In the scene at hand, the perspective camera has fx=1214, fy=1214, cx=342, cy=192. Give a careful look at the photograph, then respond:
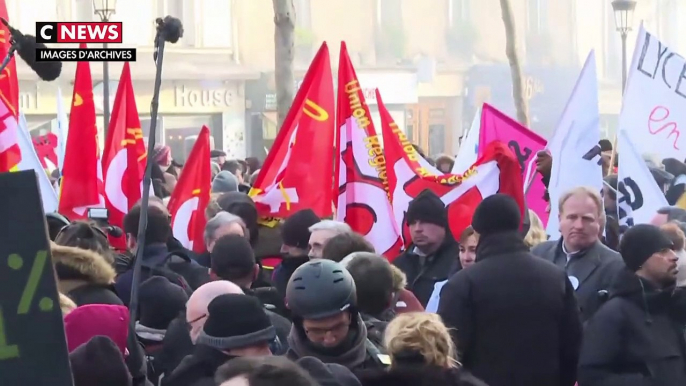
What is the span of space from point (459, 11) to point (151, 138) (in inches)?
1226

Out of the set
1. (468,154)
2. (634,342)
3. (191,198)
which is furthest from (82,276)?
(468,154)

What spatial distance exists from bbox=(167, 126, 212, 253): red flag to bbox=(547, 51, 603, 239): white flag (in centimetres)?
242

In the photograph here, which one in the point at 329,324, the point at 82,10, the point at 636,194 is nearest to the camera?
the point at 329,324

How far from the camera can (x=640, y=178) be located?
729 centimetres

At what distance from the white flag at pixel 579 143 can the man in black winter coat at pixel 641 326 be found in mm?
2327

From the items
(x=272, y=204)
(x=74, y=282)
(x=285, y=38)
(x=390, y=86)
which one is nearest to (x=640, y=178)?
(x=272, y=204)

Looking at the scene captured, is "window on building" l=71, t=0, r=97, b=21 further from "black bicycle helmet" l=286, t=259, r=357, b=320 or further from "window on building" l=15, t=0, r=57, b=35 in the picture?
"black bicycle helmet" l=286, t=259, r=357, b=320

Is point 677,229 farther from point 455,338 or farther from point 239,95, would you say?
point 239,95

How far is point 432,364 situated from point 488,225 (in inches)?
58.1

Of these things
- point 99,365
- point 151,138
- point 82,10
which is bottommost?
point 99,365

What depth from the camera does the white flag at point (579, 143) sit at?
7539 millimetres

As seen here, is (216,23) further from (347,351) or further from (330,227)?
(347,351)

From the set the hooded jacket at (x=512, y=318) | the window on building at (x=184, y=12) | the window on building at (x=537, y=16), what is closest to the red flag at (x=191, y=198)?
the hooded jacket at (x=512, y=318)

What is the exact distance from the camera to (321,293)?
4008mm
